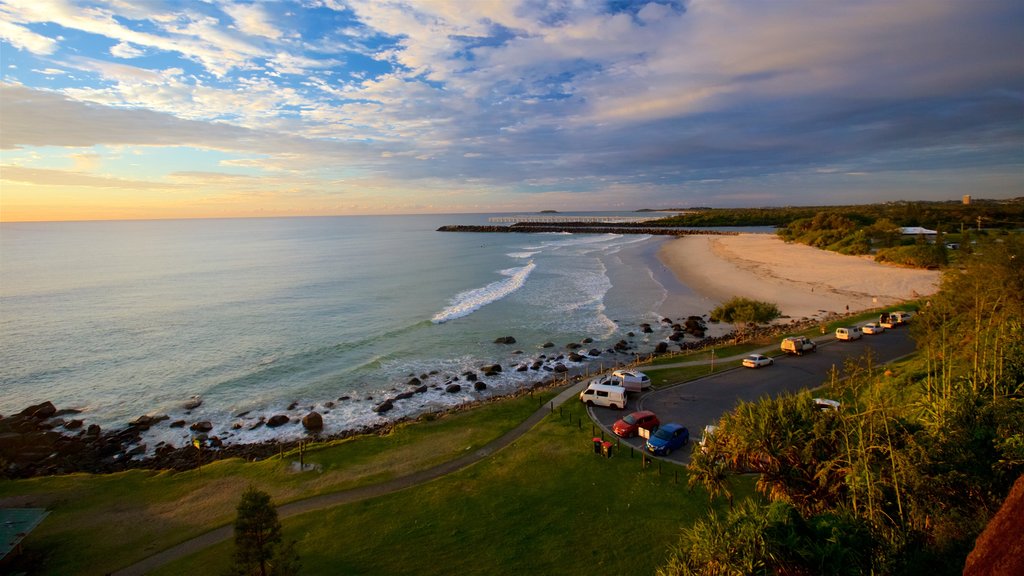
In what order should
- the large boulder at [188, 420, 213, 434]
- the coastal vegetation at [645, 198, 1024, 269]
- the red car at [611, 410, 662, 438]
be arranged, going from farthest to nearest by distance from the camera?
the coastal vegetation at [645, 198, 1024, 269] → the large boulder at [188, 420, 213, 434] → the red car at [611, 410, 662, 438]

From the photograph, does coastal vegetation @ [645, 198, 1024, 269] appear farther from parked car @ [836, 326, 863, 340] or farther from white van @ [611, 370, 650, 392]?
white van @ [611, 370, 650, 392]

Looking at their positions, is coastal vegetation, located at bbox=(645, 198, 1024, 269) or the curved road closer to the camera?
the curved road

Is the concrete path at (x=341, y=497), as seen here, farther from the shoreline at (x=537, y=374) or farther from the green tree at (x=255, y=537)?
the shoreline at (x=537, y=374)

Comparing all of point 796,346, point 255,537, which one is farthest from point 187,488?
point 796,346

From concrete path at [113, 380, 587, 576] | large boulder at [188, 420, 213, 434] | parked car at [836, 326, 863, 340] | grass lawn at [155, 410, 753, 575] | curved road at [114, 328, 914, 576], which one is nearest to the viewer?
grass lawn at [155, 410, 753, 575]

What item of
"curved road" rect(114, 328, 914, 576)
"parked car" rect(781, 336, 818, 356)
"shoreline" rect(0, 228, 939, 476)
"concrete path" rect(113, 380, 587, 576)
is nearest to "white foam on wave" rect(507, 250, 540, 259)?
"shoreline" rect(0, 228, 939, 476)

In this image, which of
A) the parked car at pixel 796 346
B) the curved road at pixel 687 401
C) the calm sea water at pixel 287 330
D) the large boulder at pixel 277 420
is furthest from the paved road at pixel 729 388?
the large boulder at pixel 277 420
